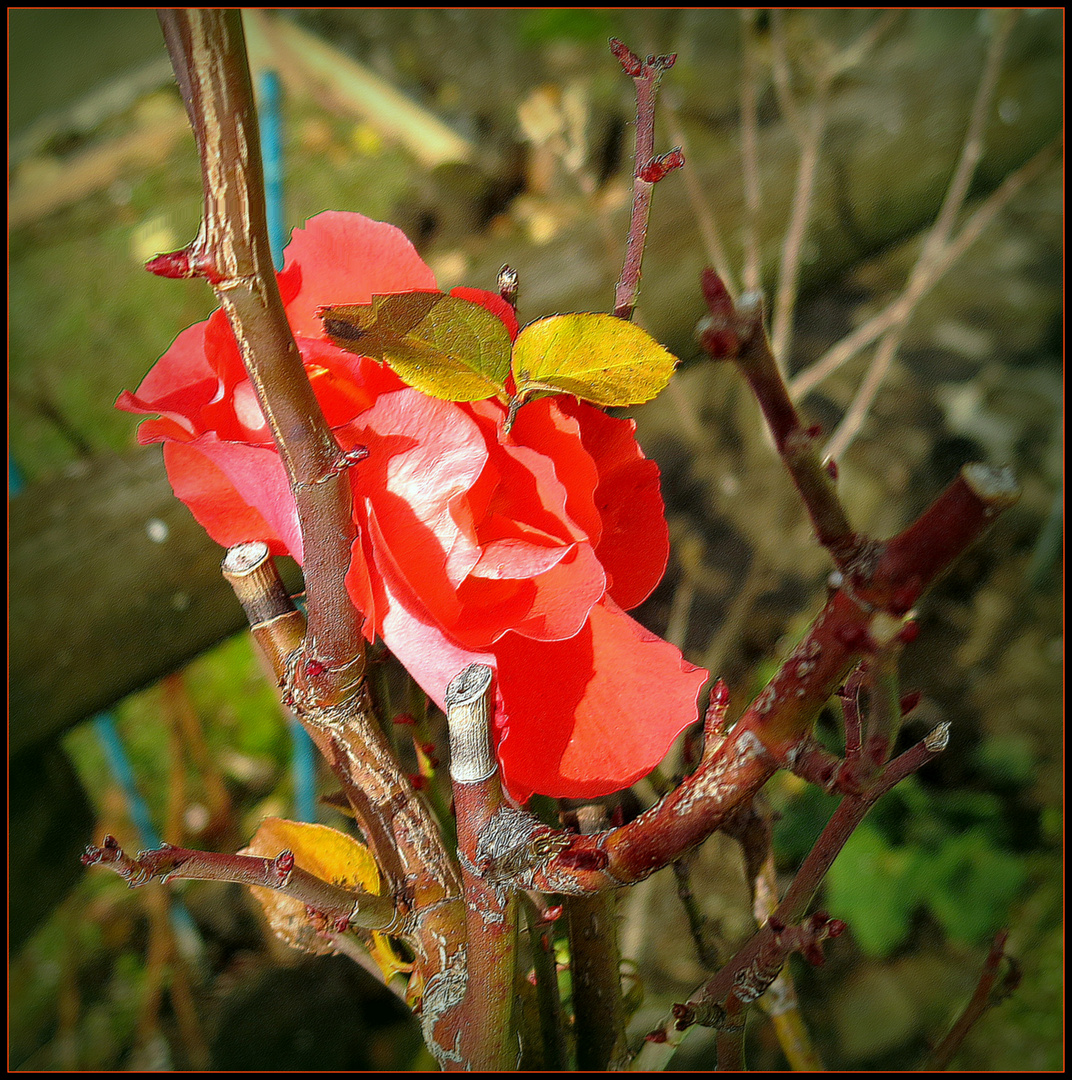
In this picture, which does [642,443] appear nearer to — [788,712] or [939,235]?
[939,235]

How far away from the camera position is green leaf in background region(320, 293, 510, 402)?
234 millimetres

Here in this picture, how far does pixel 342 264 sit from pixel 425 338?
6cm

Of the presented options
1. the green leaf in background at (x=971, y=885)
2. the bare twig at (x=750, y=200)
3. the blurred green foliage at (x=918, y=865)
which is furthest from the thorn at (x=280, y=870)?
the green leaf in background at (x=971, y=885)

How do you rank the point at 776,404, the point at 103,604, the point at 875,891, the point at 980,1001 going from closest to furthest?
the point at 776,404 < the point at 980,1001 < the point at 103,604 < the point at 875,891

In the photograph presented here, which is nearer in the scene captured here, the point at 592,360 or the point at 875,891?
the point at 592,360

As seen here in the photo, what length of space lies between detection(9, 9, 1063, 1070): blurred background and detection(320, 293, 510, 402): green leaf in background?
367 millimetres

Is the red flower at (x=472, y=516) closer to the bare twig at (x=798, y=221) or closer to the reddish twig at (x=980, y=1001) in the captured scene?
the reddish twig at (x=980, y=1001)

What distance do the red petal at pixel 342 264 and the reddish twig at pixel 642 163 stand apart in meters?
0.07

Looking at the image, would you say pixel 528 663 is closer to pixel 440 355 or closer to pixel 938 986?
pixel 440 355

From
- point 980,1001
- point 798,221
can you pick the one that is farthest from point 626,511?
point 798,221

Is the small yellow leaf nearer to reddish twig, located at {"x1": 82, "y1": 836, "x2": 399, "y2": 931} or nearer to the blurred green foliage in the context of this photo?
reddish twig, located at {"x1": 82, "y1": 836, "x2": 399, "y2": 931}

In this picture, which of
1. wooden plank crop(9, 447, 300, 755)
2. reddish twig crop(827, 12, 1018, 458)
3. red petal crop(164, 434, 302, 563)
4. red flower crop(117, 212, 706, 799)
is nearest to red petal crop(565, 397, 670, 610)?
red flower crop(117, 212, 706, 799)

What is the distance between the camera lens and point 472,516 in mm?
243

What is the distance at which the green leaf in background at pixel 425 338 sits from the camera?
0.77ft
